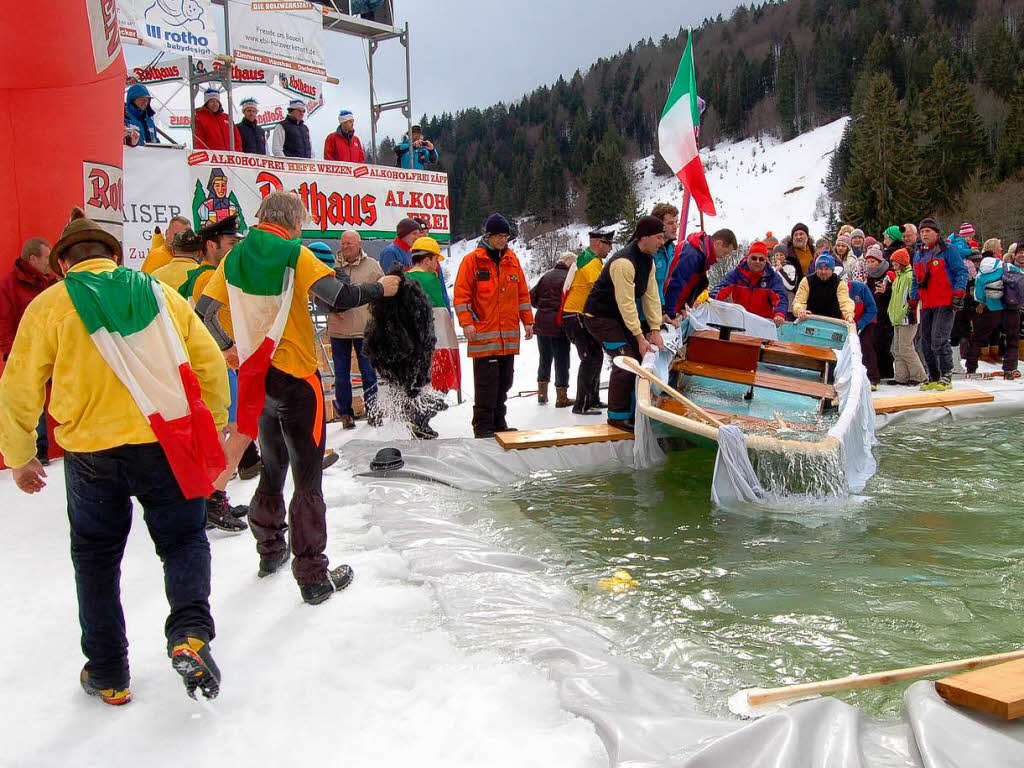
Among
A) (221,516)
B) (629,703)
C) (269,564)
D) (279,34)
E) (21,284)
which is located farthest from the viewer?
(279,34)

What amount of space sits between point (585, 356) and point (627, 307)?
1.31 meters

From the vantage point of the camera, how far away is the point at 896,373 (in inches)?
381

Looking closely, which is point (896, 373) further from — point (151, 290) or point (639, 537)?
point (151, 290)

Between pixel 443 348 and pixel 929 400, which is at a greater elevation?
pixel 443 348

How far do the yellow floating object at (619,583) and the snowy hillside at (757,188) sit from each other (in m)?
41.2

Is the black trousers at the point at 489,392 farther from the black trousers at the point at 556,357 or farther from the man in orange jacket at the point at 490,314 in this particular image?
the black trousers at the point at 556,357

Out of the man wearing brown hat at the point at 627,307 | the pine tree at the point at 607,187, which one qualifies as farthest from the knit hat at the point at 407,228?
the pine tree at the point at 607,187

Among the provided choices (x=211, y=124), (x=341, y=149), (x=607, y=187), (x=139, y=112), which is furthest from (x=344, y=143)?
(x=607, y=187)

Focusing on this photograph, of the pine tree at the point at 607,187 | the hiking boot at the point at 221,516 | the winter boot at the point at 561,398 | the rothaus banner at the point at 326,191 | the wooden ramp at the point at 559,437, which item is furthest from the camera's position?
the pine tree at the point at 607,187

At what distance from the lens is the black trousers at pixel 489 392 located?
21.0ft

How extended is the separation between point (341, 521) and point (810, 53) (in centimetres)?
8462

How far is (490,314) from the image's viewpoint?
250 inches

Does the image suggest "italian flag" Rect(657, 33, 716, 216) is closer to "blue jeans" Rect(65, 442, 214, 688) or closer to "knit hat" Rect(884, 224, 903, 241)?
"knit hat" Rect(884, 224, 903, 241)

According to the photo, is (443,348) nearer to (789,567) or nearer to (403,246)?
(403,246)
